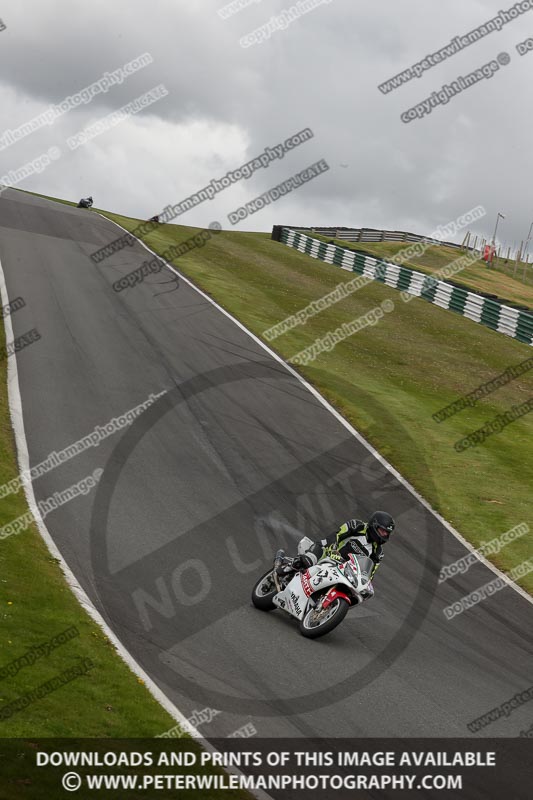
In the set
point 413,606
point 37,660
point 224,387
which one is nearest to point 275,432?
point 224,387

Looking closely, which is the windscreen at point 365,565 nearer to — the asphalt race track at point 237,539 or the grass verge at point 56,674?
the asphalt race track at point 237,539

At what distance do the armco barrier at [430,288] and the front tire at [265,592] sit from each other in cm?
2571

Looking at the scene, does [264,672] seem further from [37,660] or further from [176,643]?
[37,660]

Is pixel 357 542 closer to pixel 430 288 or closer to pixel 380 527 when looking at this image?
pixel 380 527

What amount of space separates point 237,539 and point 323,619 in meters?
2.97

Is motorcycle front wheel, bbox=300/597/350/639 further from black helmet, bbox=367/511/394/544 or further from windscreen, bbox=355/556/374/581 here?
black helmet, bbox=367/511/394/544

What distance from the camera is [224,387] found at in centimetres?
2223

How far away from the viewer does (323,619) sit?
38.5 feet

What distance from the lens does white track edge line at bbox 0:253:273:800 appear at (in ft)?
30.4

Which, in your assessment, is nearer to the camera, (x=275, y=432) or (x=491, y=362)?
(x=275, y=432)

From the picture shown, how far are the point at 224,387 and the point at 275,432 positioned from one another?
289cm

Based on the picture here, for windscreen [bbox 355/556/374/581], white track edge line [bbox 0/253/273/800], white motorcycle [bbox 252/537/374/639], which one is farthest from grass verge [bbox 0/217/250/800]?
windscreen [bbox 355/556/374/581]

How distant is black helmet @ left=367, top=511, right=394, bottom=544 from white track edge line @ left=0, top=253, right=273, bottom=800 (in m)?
3.52

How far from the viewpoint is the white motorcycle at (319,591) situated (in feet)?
37.7
